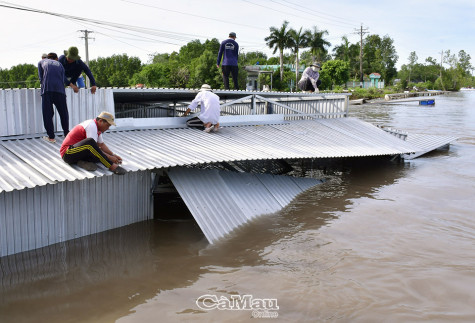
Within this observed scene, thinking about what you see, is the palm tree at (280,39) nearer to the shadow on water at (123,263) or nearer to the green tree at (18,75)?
the shadow on water at (123,263)

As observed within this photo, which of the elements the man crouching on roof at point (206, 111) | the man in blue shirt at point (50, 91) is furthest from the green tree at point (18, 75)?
the man in blue shirt at point (50, 91)

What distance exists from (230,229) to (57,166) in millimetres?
3208

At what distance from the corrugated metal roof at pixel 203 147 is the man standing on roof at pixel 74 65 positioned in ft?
3.93

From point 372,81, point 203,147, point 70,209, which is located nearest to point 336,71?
point 372,81

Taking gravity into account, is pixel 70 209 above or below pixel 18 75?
below

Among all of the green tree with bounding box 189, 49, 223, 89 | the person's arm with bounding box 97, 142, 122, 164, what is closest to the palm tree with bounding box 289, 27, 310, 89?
the green tree with bounding box 189, 49, 223, 89

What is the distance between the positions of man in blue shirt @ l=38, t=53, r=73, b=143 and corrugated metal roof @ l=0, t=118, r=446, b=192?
1.22ft

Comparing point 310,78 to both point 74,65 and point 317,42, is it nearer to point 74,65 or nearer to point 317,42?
point 74,65

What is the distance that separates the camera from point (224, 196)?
8.20 m

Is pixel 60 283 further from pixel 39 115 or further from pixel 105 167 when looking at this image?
pixel 39 115

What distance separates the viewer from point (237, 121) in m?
11.8

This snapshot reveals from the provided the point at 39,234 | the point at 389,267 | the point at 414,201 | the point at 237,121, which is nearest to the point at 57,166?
the point at 39,234

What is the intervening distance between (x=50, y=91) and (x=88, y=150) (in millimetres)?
1788

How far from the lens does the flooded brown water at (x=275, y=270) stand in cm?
530
